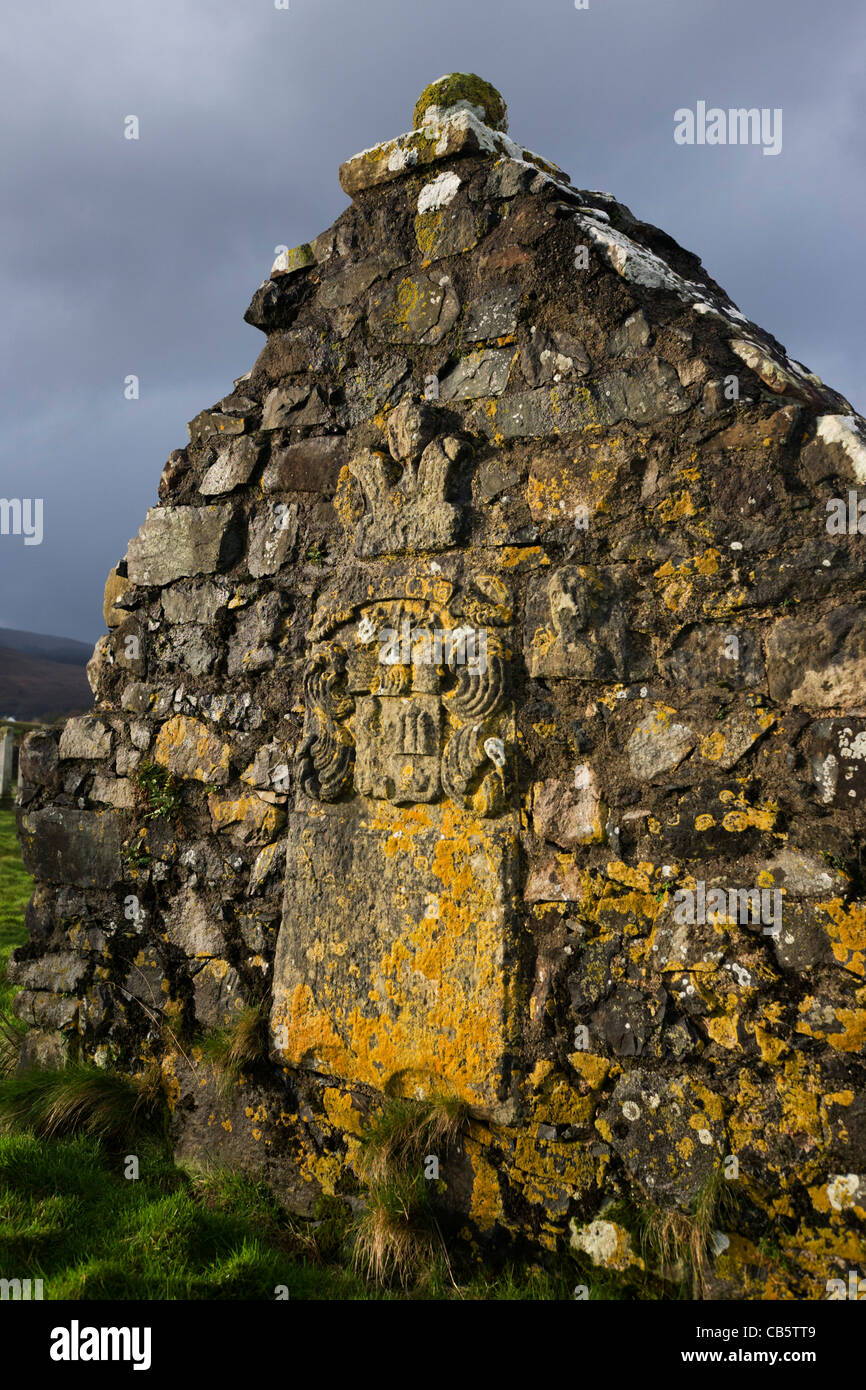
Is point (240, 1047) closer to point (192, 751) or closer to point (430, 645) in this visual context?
point (192, 751)

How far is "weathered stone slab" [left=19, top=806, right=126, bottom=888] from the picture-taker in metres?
3.69

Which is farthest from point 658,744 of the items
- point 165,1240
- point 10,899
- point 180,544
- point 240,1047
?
point 10,899

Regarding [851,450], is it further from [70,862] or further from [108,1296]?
[70,862]

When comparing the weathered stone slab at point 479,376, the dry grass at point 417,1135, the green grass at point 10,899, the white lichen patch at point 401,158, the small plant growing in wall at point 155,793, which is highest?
the white lichen patch at point 401,158

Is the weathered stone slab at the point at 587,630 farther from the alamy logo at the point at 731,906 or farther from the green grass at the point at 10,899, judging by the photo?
the green grass at the point at 10,899

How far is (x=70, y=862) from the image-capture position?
149 inches

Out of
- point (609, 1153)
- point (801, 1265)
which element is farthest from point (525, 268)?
point (801, 1265)

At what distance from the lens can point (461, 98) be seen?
338 centimetres

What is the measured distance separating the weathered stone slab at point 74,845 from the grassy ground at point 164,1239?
3.32 feet

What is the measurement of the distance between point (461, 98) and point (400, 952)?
317 centimetres

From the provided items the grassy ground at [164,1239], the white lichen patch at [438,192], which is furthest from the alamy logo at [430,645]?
the grassy ground at [164,1239]

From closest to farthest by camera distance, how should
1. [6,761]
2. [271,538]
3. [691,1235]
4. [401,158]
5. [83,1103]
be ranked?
1. [691,1235]
2. [83,1103]
3. [401,158]
4. [271,538]
5. [6,761]
